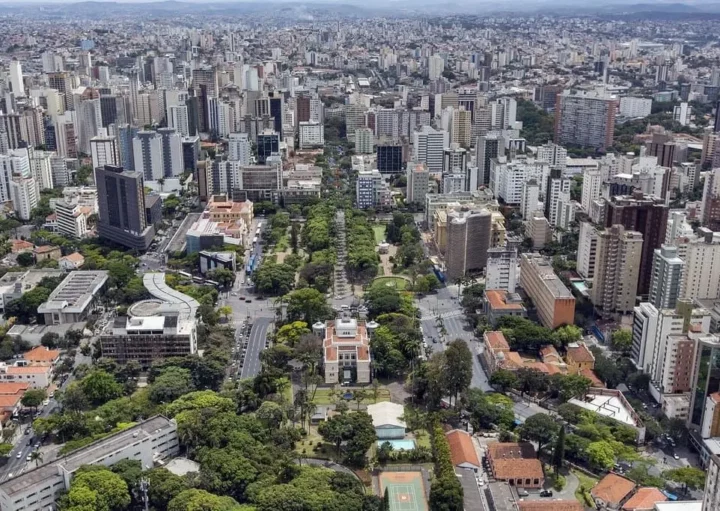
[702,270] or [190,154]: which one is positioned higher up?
[702,270]

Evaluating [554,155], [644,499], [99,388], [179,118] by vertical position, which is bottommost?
[644,499]

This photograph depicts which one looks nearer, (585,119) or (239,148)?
(239,148)

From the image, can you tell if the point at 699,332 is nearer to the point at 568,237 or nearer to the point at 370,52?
the point at 568,237

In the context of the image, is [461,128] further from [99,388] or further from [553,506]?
[553,506]

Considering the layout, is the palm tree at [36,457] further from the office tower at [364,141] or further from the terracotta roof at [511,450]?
the office tower at [364,141]

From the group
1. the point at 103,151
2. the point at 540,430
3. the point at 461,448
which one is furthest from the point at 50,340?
the point at 103,151

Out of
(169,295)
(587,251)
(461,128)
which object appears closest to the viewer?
(169,295)

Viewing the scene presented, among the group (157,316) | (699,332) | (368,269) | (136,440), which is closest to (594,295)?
(699,332)

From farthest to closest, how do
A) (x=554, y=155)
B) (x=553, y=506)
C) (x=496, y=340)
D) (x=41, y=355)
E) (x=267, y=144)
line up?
(x=267, y=144), (x=554, y=155), (x=496, y=340), (x=41, y=355), (x=553, y=506)
